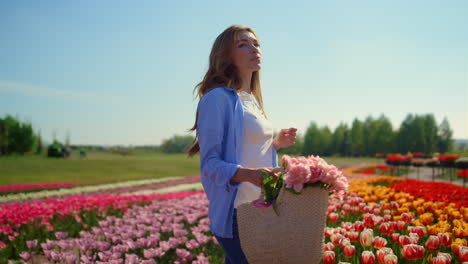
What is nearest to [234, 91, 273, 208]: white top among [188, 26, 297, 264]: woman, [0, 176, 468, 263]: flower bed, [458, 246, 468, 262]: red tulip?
[188, 26, 297, 264]: woman

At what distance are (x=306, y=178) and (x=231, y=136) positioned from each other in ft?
2.06

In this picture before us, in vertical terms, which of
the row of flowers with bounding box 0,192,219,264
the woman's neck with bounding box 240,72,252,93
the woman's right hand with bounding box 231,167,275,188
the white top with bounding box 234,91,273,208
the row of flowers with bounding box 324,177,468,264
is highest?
the woman's neck with bounding box 240,72,252,93

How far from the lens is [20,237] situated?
5.40m

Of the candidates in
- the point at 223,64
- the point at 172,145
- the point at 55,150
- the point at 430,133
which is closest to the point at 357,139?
the point at 430,133

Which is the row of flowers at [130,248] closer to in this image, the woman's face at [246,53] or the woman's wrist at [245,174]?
the woman's wrist at [245,174]

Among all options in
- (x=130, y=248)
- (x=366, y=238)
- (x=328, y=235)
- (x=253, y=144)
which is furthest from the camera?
(x=130, y=248)

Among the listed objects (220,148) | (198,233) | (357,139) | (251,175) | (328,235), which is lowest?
(198,233)

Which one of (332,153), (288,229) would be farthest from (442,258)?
(332,153)

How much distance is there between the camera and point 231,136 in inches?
79.7

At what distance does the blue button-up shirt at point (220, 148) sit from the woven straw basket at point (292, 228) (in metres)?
0.31

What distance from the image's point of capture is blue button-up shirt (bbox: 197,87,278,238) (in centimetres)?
189

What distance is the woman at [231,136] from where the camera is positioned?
192 cm

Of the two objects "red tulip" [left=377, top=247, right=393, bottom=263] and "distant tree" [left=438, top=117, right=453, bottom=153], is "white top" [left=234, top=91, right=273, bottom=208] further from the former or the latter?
"distant tree" [left=438, top=117, right=453, bottom=153]

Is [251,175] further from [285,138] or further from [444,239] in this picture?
[444,239]
